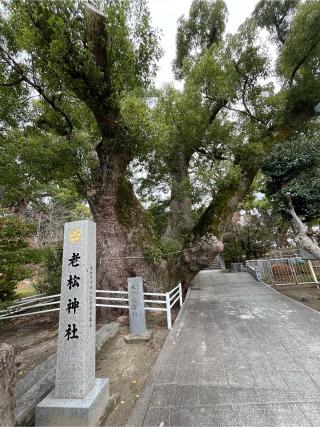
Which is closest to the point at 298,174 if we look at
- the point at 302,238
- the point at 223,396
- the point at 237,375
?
the point at 302,238

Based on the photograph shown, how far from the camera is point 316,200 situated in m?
8.15

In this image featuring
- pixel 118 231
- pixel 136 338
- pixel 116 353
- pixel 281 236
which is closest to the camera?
pixel 116 353

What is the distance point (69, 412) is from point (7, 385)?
31.0 inches

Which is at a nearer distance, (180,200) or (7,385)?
(7,385)

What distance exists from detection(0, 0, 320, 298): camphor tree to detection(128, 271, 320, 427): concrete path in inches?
96.7

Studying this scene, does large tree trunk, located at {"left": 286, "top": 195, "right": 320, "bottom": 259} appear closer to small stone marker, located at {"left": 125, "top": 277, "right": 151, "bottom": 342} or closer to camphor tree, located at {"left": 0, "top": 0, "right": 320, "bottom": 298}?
camphor tree, located at {"left": 0, "top": 0, "right": 320, "bottom": 298}

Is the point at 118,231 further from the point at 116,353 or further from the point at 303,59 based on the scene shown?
the point at 303,59

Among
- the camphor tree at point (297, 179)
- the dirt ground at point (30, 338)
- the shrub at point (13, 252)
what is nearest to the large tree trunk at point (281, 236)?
the camphor tree at point (297, 179)

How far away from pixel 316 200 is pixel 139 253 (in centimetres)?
687

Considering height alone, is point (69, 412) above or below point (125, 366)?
above

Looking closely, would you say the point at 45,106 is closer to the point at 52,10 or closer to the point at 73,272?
the point at 52,10

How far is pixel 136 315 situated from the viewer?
16.0ft

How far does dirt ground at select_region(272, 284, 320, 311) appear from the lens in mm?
6902

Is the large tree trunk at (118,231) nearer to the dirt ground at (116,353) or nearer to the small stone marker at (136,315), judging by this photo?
the dirt ground at (116,353)
